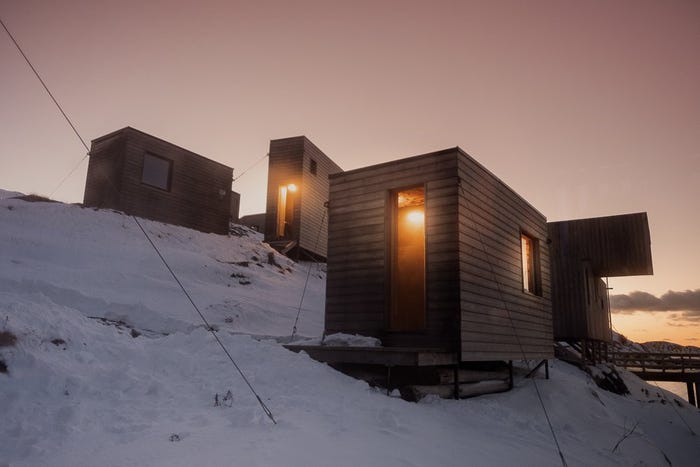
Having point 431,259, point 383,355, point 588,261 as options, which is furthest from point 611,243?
point 383,355

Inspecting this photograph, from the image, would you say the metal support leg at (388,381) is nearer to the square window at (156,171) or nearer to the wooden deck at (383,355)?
the wooden deck at (383,355)

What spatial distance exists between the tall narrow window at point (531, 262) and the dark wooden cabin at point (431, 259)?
97cm

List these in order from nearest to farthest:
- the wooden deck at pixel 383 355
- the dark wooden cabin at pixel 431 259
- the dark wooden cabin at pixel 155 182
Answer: the wooden deck at pixel 383 355
the dark wooden cabin at pixel 431 259
the dark wooden cabin at pixel 155 182

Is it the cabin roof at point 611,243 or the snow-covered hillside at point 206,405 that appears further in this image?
the cabin roof at point 611,243

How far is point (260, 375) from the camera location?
23.5ft

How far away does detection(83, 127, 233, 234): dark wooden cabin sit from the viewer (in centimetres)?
2258

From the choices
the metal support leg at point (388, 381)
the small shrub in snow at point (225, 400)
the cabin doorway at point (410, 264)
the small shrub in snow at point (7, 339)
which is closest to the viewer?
the small shrub in snow at point (7, 339)

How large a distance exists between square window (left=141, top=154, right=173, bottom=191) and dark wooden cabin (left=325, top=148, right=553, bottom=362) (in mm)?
15501

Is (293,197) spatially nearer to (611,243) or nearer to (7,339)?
(611,243)

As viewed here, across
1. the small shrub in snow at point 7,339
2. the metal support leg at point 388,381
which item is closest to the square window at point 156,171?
the small shrub in snow at point 7,339

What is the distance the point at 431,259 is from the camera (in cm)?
969

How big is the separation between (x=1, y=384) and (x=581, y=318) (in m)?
21.3

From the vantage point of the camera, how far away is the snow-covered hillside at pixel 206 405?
4523 millimetres

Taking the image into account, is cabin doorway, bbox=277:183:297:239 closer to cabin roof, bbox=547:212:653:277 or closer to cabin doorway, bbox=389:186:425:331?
cabin roof, bbox=547:212:653:277
